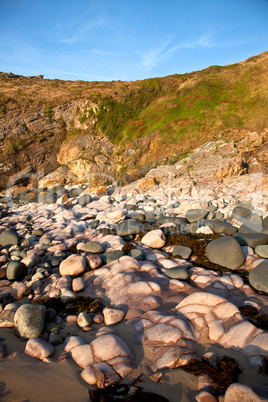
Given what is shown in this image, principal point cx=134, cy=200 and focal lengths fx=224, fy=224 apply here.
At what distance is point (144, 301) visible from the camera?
419 cm

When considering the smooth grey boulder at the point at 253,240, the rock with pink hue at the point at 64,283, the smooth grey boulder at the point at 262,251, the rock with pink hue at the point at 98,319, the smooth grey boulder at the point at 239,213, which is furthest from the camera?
the smooth grey boulder at the point at 239,213

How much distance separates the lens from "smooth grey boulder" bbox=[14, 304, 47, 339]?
138 inches

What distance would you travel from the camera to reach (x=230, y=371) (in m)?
2.65

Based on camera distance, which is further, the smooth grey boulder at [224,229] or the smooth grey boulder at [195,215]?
the smooth grey boulder at [195,215]

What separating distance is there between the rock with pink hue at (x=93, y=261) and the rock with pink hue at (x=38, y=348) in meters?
2.50

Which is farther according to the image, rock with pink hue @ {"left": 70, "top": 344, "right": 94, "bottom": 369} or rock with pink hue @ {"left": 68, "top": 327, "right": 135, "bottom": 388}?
rock with pink hue @ {"left": 70, "top": 344, "right": 94, "bottom": 369}

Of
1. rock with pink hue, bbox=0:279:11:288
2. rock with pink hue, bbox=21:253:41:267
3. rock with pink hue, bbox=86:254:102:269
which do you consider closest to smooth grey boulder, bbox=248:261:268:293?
rock with pink hue, bbox=86:254:102:269

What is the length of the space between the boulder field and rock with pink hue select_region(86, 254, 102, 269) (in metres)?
0.03

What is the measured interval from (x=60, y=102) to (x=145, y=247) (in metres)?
27.7

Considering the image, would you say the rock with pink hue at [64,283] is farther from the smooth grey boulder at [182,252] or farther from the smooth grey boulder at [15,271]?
the smooth grey boulder at [182,252]

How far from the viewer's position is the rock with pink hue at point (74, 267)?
5.47 m

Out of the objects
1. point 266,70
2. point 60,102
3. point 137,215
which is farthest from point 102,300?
point 266,70

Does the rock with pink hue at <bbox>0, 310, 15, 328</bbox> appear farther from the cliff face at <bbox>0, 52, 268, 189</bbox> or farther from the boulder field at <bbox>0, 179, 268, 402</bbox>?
the cliff face at <bbox>0, 52, 268, 189</bbox>

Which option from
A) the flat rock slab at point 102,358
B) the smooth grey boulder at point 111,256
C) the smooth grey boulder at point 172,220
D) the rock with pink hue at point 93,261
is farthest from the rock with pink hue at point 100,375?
the smooth grey boulder at point 172,220
